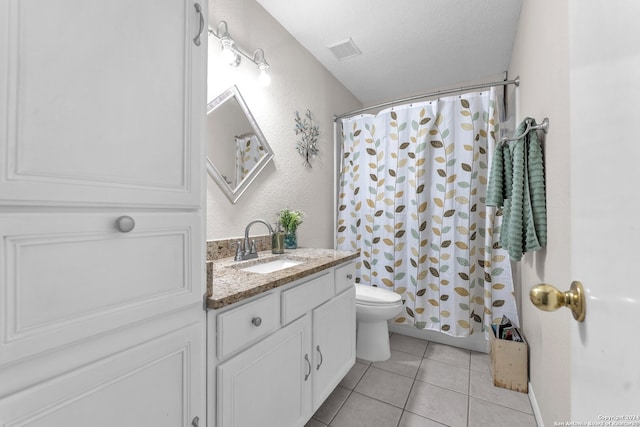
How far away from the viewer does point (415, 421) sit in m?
1.51

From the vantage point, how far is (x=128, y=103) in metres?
0.66

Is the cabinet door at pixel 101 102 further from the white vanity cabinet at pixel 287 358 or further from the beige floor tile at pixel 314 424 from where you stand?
the beige floor tile at pixel 314 424

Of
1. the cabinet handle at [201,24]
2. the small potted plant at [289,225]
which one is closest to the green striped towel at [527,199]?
the small potted plant at [289,225]

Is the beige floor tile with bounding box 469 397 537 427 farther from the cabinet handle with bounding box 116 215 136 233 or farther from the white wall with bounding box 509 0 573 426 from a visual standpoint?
the cabinet handle with bounding box 116 215 136 233

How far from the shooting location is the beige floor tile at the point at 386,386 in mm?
1690

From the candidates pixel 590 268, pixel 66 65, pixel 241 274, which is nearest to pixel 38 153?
pixel 66 65

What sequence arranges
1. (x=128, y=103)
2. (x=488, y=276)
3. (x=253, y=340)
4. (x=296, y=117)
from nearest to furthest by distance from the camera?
(x=128, y=103), (x=253, y=340), (x=488, y=276), (x=296, y=117)

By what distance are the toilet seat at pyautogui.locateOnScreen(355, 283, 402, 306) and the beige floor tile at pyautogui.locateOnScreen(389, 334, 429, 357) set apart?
0.51 meters

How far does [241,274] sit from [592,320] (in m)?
1.09

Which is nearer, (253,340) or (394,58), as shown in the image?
(253,340)

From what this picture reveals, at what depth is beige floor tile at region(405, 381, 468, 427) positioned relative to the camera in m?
1.53

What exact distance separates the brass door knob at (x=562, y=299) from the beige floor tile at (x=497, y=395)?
1.64m

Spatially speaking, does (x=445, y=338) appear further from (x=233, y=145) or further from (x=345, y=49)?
(x=345, y=49)

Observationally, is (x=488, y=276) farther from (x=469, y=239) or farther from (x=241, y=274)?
(x=241, y=274)
